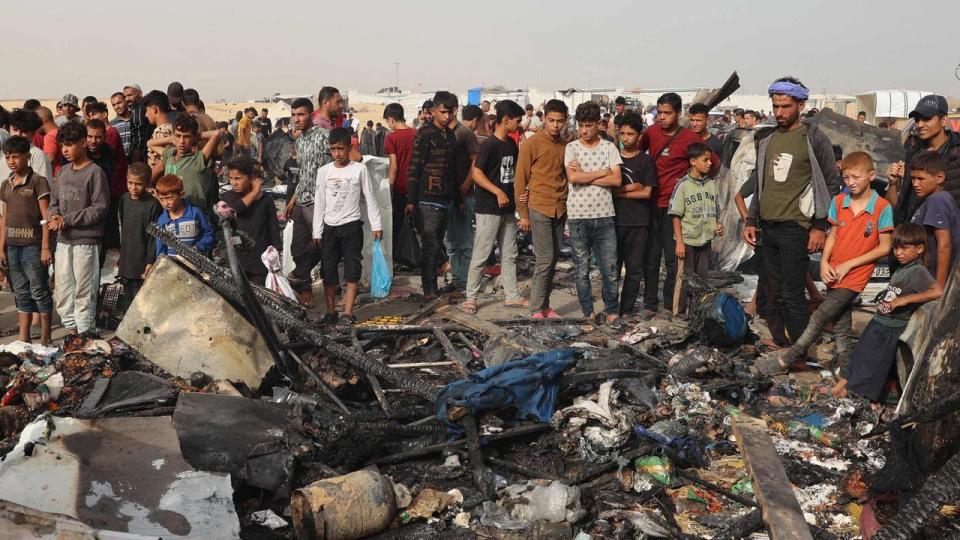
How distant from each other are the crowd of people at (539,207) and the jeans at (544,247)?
0.05 ft

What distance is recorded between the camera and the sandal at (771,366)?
6.37m

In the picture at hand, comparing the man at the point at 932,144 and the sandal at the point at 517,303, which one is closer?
the man at the point at 932,144

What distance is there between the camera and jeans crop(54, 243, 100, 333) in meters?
6.94

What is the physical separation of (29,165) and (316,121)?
2.83 meters

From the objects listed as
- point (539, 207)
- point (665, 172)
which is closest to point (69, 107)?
point (539, 207)

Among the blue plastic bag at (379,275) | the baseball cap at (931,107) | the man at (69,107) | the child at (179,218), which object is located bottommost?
the blue plastic bag at (379,275)

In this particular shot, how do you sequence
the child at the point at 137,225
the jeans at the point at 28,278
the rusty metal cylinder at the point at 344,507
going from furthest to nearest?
1. the jeans at the point at 28,278
2. the child at the point at 137,225
3. the rusty metal cylinder at the point at 344,507

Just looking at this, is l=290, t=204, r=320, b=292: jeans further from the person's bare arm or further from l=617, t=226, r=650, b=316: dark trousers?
the person's bare arm

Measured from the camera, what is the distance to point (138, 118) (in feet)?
29.7

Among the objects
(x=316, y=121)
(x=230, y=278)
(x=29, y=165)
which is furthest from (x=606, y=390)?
(x=29, y=165)

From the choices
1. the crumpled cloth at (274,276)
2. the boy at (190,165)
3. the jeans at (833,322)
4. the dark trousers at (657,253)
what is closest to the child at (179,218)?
the crumpled cloth at (274,276)

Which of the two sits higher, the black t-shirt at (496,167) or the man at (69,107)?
the man at (69,107)

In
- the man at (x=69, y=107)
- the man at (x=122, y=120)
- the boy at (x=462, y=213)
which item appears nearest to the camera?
the boy at (x=462, y=213)

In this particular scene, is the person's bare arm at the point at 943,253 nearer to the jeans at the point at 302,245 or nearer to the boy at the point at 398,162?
the boy at the point at 398,162
